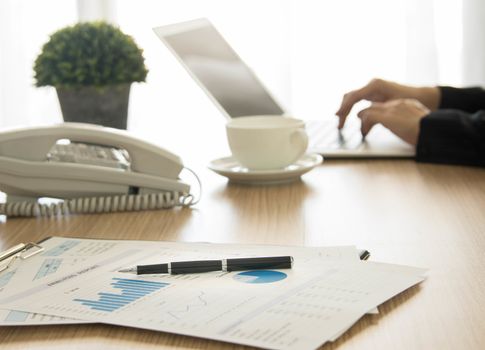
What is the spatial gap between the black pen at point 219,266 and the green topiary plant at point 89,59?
73 cm

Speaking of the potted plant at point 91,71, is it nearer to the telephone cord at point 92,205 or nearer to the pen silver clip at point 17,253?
the telephone cord at point 92,205

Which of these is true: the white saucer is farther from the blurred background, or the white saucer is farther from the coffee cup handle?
the blurred background

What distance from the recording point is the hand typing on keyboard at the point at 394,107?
1.47 m

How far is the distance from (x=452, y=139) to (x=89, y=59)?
64 centimetres

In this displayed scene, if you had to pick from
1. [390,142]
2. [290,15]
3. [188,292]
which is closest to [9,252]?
[188,292]

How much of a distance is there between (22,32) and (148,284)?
2412 mm

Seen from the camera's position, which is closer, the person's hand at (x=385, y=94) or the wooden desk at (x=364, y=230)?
the wooden desk at (x=364, y=230)

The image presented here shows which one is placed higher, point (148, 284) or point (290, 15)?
point (290, 15)

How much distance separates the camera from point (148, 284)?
2.40 feet

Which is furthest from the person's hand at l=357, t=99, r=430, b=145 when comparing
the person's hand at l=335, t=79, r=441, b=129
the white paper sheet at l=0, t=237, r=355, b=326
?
the white paper sheet at l=0, t=237, r=355, b=326

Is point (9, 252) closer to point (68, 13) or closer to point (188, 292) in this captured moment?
point (188, 292)

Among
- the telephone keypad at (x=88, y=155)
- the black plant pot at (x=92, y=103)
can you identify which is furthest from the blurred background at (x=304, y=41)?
the telephone keypad at (x=88, y=155)

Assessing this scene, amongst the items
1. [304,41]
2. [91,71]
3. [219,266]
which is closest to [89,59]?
[91,71]

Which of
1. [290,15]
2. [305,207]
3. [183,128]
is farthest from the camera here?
[290,15]
